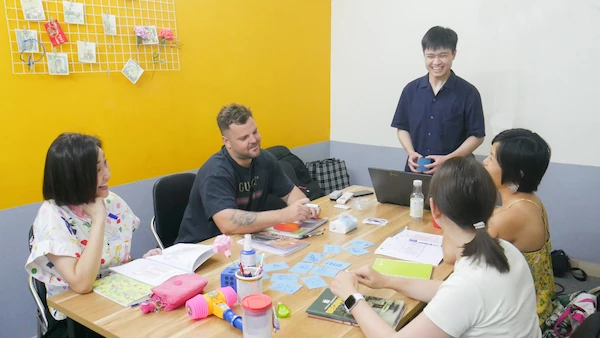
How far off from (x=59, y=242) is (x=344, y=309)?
993mm

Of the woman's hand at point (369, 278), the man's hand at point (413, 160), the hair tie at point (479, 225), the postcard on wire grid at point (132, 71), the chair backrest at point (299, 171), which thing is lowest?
the chair backrest at point (299, 171)

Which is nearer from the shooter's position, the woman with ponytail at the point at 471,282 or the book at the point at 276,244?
the woman with ponytail at the point at 471,282

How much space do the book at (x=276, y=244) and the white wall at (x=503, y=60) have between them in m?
2.26

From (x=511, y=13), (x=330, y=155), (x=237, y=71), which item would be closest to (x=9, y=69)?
(x=237, y=71)

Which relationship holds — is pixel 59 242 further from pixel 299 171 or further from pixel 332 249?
pixel 299 171

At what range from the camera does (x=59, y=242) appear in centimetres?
155

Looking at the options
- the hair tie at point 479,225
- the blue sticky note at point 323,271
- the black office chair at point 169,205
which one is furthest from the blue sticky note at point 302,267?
the black office chair at point 169,205

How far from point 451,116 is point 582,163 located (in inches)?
43.1

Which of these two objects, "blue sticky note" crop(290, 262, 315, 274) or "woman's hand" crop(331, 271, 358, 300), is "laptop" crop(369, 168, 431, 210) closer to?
"blue sticky note" crop(290, 262, 315, 274)

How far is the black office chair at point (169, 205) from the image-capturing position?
7.71ft

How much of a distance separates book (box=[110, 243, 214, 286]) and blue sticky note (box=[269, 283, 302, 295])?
0.32 m

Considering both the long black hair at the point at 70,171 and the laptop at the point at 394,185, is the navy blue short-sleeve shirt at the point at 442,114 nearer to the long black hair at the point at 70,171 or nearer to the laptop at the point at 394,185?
the laptop at the point at 394,185

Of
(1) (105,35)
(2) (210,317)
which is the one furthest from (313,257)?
(1) (105,35)

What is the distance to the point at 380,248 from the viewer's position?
1.91 meters
